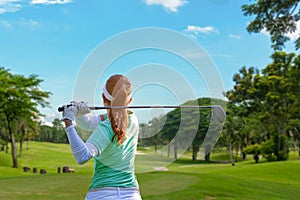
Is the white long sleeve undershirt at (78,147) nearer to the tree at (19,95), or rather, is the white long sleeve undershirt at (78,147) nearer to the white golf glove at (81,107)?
the white golf glove at (81,107)

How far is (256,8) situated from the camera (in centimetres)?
1731

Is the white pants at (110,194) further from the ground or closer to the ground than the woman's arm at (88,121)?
closer to the ground

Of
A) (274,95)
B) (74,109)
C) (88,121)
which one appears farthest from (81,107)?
(274,95)

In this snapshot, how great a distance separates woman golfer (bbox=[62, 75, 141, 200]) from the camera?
2.23 metres

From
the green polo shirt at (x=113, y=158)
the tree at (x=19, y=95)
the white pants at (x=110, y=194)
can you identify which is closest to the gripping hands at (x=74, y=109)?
the green polo shirt at (x=113, y=158)

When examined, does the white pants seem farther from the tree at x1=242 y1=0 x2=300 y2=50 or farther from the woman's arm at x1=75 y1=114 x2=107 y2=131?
the tree at x1=242 y1=0 x2=300 y2=50

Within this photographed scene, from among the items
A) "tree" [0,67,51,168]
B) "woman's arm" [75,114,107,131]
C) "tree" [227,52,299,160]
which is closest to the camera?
"woman's arm" [75,114,107,131]

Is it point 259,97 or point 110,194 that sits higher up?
point 259,97

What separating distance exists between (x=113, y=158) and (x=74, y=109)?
0.42 meters

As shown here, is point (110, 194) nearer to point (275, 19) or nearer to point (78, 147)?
point (78, 147)

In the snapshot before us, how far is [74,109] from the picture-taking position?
87.4 inches

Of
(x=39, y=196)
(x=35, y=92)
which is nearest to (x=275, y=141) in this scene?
(x=35, y=92)

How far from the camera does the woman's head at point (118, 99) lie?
7.64ft

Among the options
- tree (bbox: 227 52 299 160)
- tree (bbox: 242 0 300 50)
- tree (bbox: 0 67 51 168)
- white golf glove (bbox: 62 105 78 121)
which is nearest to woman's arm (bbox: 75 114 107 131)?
white golf glove (bbox: 62 105 78 121)
